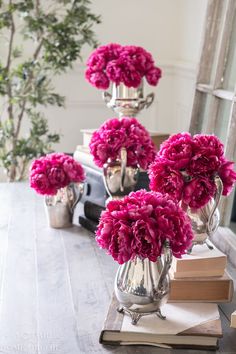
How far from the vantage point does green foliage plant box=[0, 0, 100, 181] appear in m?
2.50

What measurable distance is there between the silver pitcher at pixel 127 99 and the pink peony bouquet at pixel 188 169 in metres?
0.76

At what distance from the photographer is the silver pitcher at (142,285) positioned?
0.94 meters

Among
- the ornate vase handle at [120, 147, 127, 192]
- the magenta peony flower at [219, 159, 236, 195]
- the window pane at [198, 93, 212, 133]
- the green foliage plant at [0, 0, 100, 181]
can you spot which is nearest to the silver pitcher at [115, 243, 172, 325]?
the magenta peony flower at [219, 159, 236, 195]

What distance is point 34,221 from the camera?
5.17ft

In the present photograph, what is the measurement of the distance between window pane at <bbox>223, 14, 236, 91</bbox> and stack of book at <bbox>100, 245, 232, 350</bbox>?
26.1 inches

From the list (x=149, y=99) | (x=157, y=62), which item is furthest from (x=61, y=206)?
(x=157, y=62)

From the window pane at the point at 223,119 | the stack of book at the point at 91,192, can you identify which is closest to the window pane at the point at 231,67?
the window pane at the point at 223,119

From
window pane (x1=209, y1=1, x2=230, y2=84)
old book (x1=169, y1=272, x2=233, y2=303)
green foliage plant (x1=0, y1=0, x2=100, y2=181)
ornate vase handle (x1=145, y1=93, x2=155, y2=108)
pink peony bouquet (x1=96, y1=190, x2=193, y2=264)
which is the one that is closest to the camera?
pink peony bouquet (x1=96, y1=190, x2=193, y2=264)

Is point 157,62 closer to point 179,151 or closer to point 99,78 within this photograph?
point 99,78

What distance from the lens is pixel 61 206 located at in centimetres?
151

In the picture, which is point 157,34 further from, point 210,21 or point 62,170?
point 62,170

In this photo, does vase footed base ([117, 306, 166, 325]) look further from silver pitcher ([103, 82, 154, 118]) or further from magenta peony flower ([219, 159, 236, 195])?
silver pitcher ([103, 82, 154, 118])

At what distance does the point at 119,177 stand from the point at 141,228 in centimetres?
63

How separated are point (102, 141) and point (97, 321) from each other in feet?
1.92
